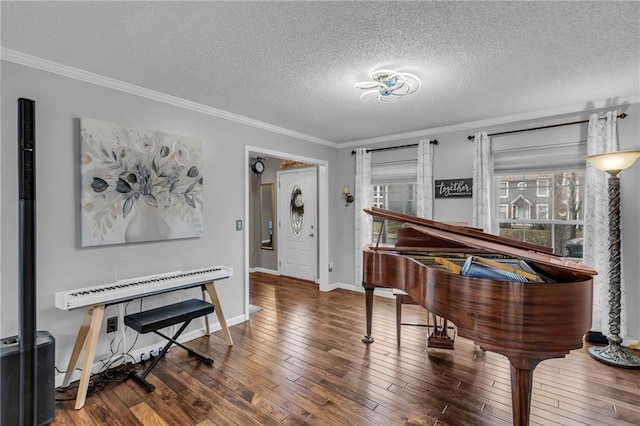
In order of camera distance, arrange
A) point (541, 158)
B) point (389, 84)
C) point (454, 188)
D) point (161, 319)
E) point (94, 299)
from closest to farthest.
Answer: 1. point (94, 299)
2. point (161, 319)
3. point (389, 84)
4. point (541, 158)
5. point (454, 188)

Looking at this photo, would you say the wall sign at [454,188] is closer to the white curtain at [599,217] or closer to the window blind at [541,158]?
the window blind at [541,158]

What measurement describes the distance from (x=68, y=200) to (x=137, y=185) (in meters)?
0.52

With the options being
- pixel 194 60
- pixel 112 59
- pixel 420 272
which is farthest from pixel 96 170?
pixel 420 272

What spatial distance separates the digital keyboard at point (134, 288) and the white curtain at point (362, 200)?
245 cm

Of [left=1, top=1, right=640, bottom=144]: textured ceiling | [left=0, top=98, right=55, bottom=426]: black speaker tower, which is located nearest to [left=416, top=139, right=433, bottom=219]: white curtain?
[left=1, top=1, right=640, bottom=144]: textured ceiling

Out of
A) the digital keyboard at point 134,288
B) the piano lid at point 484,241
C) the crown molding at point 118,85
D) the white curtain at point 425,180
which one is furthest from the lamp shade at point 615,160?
the digital keyboard at point 134,288

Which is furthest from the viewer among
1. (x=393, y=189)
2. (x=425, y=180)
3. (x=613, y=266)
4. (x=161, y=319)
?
(x=393, y=189)

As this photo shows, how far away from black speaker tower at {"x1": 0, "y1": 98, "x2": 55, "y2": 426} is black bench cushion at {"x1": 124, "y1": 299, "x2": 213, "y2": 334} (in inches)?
20.2

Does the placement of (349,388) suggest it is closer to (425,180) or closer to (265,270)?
(425,180)

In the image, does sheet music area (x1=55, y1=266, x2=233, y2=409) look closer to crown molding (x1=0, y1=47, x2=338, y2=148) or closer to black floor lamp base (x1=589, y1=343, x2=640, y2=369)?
crown molding (x1=0, y1=47, x2=338, y2=148)

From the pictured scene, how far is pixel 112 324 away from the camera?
9.04 ft

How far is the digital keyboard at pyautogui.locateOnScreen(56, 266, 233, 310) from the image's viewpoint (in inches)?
89.6

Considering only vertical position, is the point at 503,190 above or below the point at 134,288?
above

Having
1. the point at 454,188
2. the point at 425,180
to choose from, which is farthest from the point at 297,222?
the point at 454,188
